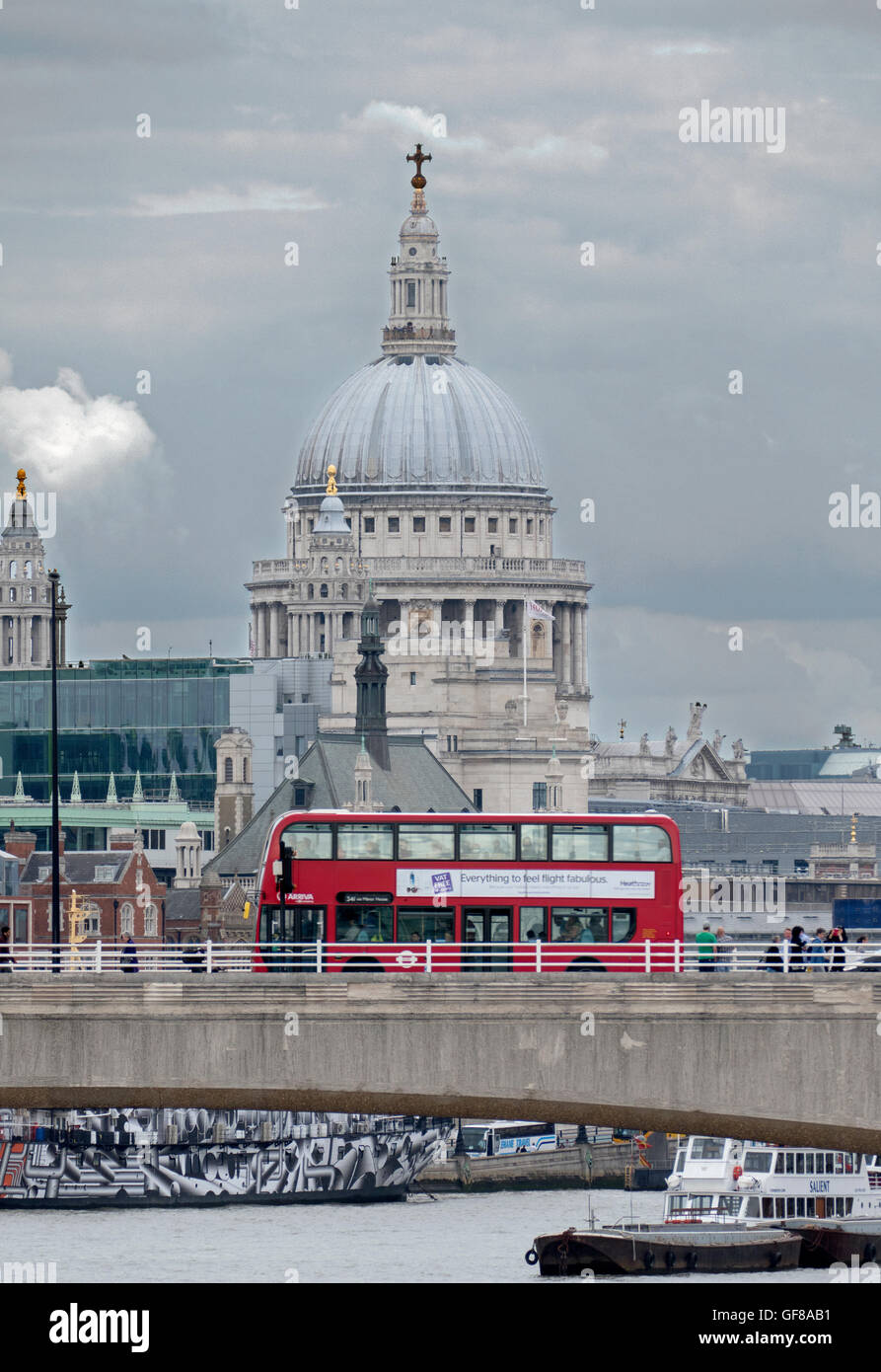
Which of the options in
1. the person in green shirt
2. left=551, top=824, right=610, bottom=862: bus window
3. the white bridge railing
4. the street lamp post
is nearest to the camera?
the white bridge railing

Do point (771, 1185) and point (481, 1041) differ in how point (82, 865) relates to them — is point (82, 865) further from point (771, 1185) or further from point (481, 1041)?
point (481, 1041)

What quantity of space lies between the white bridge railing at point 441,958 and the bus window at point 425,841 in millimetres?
2455

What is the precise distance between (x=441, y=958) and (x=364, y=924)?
291cm

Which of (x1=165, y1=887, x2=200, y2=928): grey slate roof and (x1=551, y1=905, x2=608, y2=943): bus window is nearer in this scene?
(x1=551, y1=905, x2=608, y2=943): bus window

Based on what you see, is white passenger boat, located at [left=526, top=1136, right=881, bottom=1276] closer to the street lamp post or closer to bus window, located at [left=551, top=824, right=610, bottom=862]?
the street lamp post

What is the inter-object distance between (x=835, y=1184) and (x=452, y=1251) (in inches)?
435

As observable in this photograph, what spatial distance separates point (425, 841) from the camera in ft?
242

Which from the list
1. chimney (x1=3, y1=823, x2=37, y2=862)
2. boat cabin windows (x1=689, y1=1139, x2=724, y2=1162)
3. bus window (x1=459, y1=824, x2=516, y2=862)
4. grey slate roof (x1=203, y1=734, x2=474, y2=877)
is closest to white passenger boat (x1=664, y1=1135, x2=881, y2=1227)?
boat cabin windows (x1=689, y1=1139, x2=724, y2=1162)

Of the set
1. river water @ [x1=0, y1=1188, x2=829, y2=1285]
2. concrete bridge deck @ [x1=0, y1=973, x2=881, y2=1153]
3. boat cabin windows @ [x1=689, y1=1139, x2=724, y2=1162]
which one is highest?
concrete bridge deck @ [x1=0, y1=973, x2=881, y2=1153]

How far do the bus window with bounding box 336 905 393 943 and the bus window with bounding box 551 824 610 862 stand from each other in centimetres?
373

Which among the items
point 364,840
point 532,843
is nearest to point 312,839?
point 364,840

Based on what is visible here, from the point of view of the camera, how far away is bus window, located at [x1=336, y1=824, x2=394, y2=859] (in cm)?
7356
